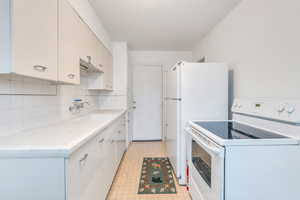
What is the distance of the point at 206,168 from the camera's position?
1425 millimetres

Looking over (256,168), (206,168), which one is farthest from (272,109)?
(206,168)

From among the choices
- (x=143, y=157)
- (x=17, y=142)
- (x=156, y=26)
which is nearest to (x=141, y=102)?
(x=143, y=157)

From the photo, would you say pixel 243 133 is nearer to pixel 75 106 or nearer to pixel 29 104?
pixel 29 104

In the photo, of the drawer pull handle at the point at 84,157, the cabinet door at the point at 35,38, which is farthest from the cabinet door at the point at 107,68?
the drawer pull handle at the point at 84,157

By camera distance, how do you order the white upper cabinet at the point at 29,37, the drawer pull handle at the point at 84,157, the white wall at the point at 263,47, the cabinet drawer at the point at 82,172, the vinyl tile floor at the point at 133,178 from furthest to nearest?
the vinyl tile floor at the point at 133,178
the white wall at the point at 263,47
the drawer pull handle at the point at 84,157
the cabinet drawer at the point at 82,172
the white upper cabinet at the point at 29,37

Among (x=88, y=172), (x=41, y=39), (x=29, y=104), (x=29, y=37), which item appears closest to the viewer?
(x=29, y=37)

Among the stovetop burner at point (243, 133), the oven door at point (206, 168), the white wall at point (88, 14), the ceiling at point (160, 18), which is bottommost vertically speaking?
the oven door at point (206, 168)

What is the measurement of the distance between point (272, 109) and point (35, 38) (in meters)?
Answer: 1.82

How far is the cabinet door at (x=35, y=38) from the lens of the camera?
33.9 inches

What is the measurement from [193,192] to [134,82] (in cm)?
300

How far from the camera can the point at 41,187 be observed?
89cm

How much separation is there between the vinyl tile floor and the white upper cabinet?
1572 millimetres

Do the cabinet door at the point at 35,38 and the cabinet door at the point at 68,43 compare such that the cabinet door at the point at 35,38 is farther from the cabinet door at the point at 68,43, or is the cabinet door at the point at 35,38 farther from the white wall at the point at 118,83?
the white wall at the point at 118,83

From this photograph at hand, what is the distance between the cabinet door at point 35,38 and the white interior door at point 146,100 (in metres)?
3.07
